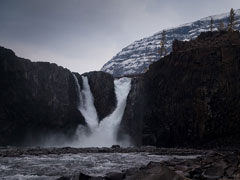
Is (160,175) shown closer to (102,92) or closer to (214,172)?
(214,172)

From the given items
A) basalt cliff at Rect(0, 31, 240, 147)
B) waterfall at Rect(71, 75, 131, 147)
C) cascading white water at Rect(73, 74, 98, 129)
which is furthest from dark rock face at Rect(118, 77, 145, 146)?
cascading white water at Rect(73, 74, 98, 129)

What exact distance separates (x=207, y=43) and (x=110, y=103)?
26893mm

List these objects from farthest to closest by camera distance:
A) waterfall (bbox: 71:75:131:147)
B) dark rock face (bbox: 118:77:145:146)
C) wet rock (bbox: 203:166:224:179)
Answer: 1. waterfall (bbox: 71:75:131:147)
2. dark rock face (bbox: 118:77:145:146)
3. wet rock (bbox: 203:166:224:179)

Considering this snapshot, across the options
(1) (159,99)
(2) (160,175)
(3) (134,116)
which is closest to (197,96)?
(1) (159,99)

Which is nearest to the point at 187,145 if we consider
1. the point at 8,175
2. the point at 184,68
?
the point at 184,68

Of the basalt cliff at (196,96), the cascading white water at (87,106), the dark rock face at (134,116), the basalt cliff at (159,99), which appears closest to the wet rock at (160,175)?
the basalt cliff at (196,96)

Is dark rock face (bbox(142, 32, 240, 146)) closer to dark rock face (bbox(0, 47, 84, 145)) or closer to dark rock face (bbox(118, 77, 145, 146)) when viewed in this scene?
dark rock face (bbox(118, 77, 145, 146))

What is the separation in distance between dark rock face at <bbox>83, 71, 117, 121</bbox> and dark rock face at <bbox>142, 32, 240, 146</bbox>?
13446mm

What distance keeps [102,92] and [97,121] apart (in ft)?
25.7

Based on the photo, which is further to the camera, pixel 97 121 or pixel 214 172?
pixel 97 121

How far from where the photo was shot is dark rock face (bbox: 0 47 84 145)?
51.3 m

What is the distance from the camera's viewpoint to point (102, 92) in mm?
65688

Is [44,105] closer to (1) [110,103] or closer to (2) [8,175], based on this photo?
(1) [110,103]

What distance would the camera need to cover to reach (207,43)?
5119 centimetres
